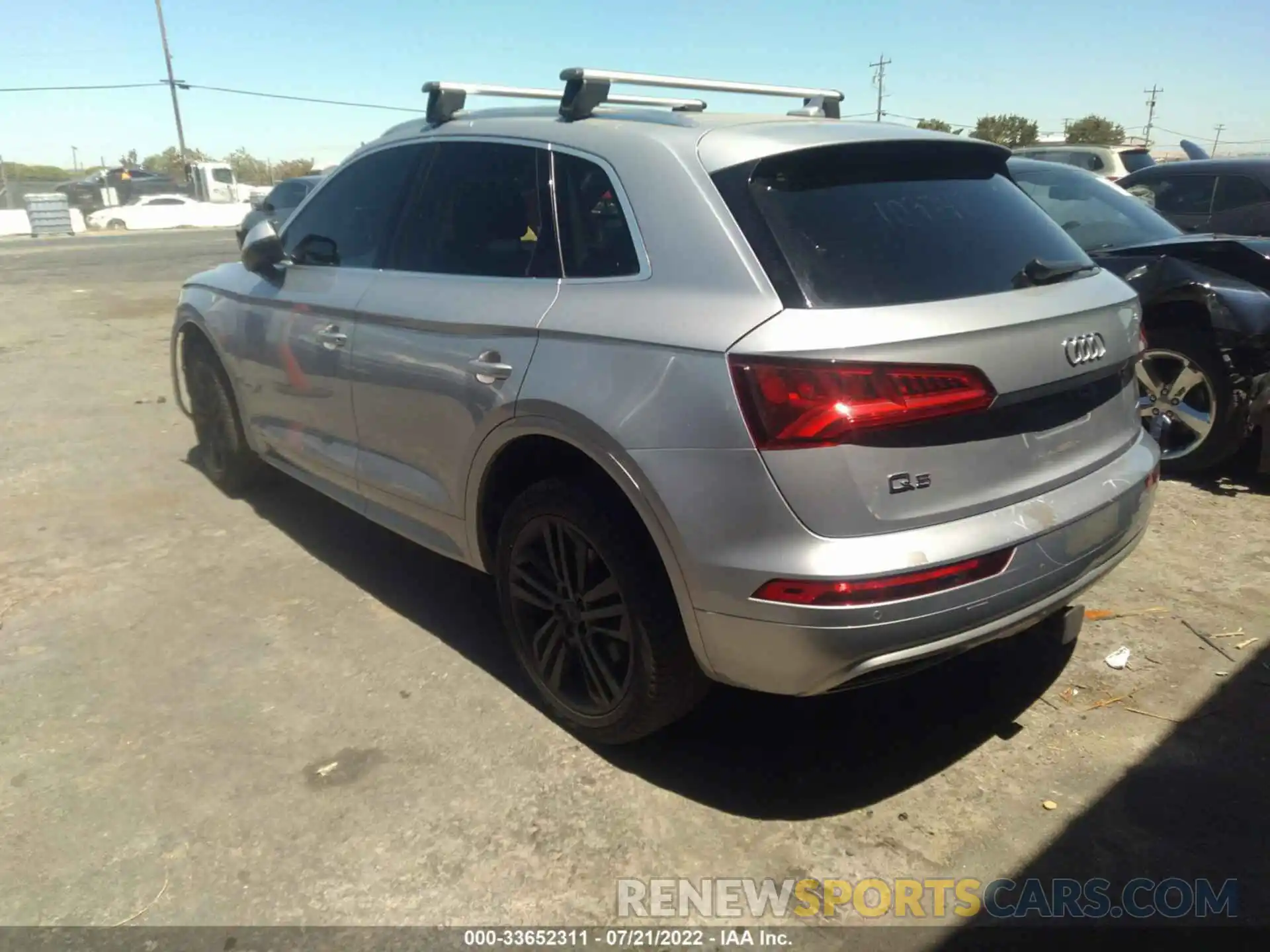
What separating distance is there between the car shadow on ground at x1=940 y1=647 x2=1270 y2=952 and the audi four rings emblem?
1.21 metres

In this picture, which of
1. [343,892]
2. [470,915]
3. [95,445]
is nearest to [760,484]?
[470,915]

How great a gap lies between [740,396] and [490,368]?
3.22 ft

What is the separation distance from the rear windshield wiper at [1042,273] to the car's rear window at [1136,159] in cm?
1403

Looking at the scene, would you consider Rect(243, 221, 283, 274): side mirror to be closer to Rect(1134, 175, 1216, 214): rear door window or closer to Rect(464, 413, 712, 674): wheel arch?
Rect(464, 413, 712, 674): wheel arch

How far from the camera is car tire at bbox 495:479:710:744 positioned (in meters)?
2.57

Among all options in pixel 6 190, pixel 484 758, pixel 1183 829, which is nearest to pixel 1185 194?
pixel 1183 829

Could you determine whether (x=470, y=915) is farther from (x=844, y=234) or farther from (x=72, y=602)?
(x=72, y=602)

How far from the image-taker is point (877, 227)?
2.48 metres

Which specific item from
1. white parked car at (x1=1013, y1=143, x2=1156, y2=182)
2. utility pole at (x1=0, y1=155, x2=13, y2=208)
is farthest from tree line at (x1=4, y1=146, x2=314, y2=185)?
white parked car at (x1=1013, y1=143, x2=1156, y2=182)

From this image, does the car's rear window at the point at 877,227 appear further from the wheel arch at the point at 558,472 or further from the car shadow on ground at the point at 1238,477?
the car shadow on ground at the point at 1238,477

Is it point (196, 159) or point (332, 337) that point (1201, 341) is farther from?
point (196, 159)

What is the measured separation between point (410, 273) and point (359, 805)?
5.94 ft

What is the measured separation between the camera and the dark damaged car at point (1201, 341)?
4711mm

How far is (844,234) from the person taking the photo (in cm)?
243
